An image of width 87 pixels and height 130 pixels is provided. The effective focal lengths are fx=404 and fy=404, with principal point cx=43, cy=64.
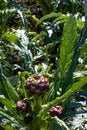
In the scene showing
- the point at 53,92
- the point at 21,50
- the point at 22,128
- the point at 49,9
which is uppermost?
the point at 49,9

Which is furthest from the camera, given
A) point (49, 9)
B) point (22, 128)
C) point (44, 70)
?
point (49, 9)

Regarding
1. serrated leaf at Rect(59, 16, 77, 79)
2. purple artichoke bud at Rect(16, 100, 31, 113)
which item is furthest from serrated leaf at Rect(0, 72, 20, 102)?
serrated leaf at Rect(59, 16, 77, 79)

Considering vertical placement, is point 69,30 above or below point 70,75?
above

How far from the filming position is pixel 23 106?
1753 mm

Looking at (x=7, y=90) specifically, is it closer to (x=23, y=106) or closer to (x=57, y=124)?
(x=23, y=106)

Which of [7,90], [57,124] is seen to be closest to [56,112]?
[57,124]

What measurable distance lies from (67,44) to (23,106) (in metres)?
0.35

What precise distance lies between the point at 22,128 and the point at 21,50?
1.77 ft

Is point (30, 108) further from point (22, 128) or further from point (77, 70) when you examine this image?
point (77, 70)

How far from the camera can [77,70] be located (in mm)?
1985

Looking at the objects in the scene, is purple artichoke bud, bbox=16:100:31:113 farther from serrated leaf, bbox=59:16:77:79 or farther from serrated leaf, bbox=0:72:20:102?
serrated leaf, bbox=59:16:77:79

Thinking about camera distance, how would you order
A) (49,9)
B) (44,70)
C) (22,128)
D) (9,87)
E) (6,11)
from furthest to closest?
(49,9), (6,11), (44,70), (9,87), (22,128)

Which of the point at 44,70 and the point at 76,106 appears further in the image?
the point at 44,70

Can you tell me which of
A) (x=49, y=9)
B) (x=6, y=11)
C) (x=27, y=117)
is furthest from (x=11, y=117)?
(x=49, y=9)
